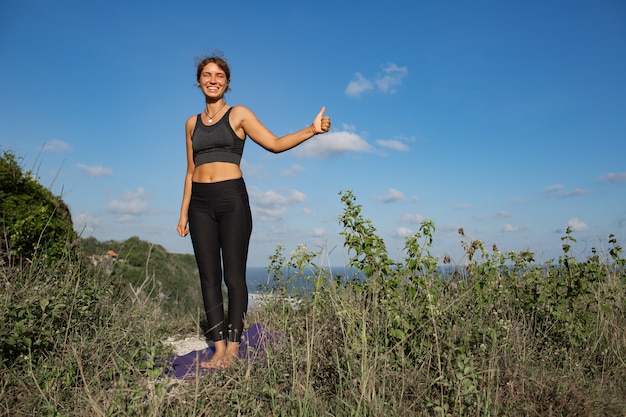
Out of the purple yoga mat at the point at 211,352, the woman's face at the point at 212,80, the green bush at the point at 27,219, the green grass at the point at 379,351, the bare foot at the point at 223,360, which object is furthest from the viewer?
the green bush at the point at 27,219

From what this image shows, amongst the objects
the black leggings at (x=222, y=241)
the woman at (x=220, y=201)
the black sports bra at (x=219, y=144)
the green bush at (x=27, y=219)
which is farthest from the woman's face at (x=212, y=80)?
the green bush at (x=27, y=219)

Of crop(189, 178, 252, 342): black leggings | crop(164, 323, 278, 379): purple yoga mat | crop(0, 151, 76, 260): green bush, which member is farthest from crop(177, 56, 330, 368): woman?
crop(0, 151, 76, 260): green bush

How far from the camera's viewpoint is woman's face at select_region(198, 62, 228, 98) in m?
4.43

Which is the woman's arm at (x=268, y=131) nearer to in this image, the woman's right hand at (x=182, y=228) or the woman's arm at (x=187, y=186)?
the woman's arm at (x=187, y=186)

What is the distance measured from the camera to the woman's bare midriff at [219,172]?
13.8 feet

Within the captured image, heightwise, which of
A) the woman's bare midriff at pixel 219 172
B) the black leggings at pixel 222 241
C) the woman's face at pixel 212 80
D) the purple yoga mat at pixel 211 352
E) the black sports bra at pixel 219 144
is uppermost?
the woman's face at pixel 212 80

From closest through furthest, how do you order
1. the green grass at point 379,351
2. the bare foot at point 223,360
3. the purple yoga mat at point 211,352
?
the green grass at point 379,351
the bare foot at point 223,360
the purple yoga mat at point 211,352

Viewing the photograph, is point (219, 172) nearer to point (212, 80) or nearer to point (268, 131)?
point (268, 131)

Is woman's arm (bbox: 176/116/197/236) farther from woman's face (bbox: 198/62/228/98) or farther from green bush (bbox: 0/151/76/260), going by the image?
green bush (bbox: 0/151/76/260)

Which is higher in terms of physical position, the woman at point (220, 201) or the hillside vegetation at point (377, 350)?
the woman at point (220, 201)

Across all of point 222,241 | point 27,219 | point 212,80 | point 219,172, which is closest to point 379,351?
point 222,241

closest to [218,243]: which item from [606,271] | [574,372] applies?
[574,372]

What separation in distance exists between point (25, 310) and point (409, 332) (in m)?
2.93

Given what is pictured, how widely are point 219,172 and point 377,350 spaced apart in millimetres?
2125
